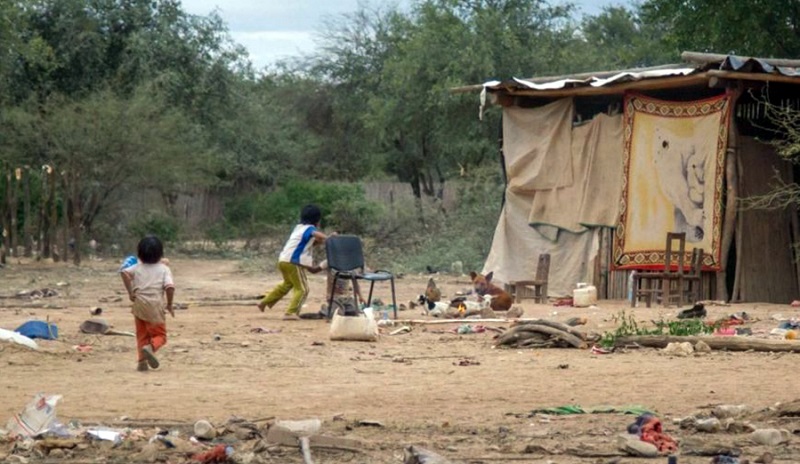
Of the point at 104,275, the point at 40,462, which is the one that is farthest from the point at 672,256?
the point at 40,462

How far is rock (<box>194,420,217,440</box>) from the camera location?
8.39m

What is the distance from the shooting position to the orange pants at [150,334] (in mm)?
12406

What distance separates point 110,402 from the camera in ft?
33.2

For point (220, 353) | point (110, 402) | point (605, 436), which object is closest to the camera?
point (605, 436)

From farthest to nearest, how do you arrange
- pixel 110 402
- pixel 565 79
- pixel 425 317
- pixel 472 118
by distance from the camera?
1. pixel 472 118
2. pixel 565 79
3. pixel 425 317
4. pixel 110 402

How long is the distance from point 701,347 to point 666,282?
611 cm

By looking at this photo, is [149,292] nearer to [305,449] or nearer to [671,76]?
[305,449]

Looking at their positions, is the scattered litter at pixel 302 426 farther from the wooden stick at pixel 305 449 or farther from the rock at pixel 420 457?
the rock at pixel 420 457

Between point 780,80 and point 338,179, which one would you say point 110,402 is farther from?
point 338,179

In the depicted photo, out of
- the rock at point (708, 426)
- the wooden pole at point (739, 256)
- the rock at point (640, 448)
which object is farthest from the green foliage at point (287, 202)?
the rock at point (640, 448)

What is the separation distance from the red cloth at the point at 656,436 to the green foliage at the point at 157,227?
27.8 meters

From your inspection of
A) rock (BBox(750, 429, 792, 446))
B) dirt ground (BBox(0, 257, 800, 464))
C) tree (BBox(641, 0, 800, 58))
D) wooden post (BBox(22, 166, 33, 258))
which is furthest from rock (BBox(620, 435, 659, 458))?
wooden post (BBox(22, 166, 33, 258))

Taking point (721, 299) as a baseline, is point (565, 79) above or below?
above

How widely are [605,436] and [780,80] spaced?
11203 mm
